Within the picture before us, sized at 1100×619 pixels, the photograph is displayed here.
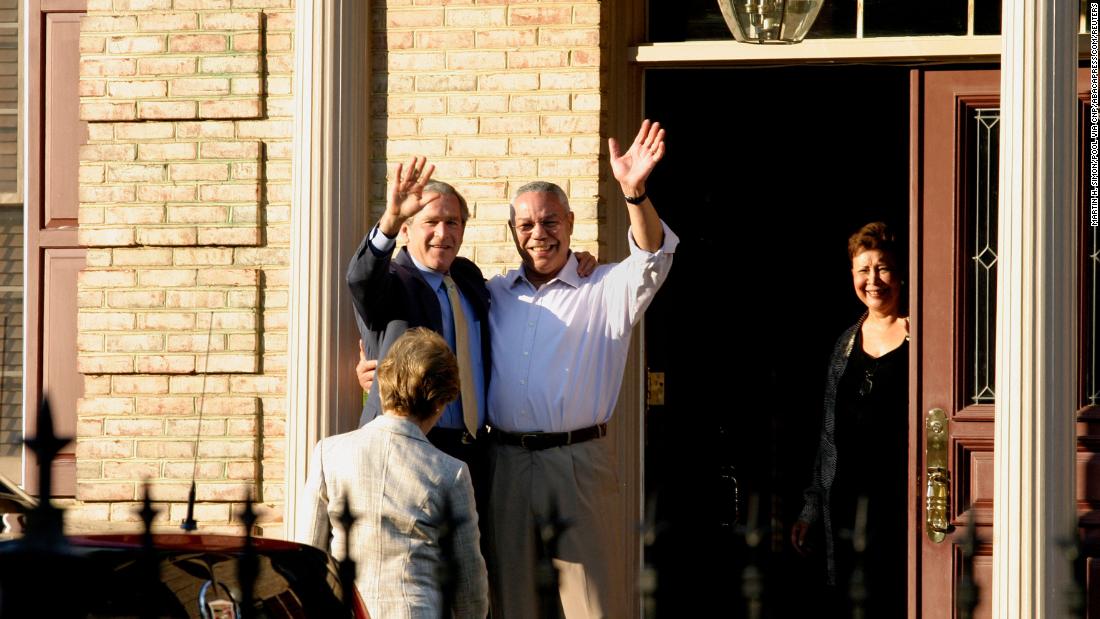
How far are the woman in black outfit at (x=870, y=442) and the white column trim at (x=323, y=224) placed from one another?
79.9 inches

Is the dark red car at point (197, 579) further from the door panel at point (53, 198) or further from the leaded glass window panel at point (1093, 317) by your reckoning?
the door panel at point (53, 198)

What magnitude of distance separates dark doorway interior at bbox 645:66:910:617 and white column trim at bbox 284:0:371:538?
3161mm

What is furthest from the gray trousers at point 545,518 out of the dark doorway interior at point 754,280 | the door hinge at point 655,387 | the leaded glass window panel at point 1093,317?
the dark doorway interior at point 754,280

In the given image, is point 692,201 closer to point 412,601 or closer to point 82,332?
point 82,332

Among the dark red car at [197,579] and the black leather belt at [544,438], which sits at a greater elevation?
the black leather belt at [544,438]

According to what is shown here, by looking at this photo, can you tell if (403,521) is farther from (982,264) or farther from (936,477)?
(982,264)

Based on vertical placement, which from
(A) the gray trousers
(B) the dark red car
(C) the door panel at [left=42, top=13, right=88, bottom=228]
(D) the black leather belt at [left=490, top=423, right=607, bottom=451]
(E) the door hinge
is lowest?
(A) the gray trousers

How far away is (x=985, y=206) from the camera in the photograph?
623cm

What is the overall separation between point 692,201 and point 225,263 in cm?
369

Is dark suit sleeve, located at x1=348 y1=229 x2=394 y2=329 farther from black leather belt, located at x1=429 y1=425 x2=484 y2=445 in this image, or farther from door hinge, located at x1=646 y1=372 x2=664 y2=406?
door hinge, located at x1=646 y1=372 x2=664 y2=406

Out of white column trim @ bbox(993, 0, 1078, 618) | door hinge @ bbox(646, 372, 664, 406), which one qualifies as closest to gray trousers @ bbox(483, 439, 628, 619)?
white column trim @ bbox(993, 0, 1078, 618)

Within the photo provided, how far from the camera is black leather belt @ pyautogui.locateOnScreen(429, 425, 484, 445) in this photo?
5.25 meters

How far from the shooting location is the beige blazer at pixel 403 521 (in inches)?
173

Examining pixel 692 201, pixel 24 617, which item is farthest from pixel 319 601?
pixel 692 201
